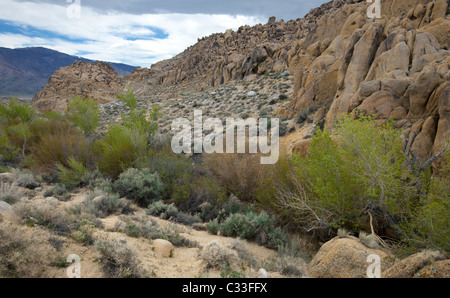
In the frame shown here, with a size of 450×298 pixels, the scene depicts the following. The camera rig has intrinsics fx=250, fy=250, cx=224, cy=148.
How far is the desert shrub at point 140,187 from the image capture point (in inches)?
316

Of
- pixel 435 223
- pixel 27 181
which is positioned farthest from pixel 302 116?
pixel 27 181

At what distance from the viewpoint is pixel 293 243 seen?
5.55 m

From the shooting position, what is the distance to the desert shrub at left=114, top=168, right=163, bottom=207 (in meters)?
8.04

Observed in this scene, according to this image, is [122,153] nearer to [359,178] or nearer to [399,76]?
[359,178]

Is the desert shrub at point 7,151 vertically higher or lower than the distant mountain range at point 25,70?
lower

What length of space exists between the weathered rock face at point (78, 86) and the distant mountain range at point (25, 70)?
8594 cm

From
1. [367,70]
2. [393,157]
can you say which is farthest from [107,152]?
[367,70]

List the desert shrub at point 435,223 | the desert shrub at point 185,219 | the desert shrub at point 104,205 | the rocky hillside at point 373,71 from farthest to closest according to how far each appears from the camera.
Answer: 1. the desert shrub at point 185,219
2. the rocky hillside at point 373,71
3. the desert shrub at point 104,205
4. the desert shrub at point 435,223

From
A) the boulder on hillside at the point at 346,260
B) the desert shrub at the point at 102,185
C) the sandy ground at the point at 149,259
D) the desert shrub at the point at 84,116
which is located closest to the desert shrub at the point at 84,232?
the sandy ground at the point at 149,259

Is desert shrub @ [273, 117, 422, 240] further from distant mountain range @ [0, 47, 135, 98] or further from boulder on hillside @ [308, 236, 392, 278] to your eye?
distant mountain range @ [0, 47, 135, 98]

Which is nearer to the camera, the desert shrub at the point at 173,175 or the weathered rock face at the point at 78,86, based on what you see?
the desert shrub at the point at 173,175

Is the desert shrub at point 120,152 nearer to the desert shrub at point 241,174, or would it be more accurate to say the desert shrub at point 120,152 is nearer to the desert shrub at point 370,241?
the desert shrub at point 241,174

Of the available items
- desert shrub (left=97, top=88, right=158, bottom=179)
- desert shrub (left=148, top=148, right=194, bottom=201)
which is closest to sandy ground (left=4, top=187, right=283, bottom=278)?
desert shrub (left=148, top=148, right=194, bottom=201)
